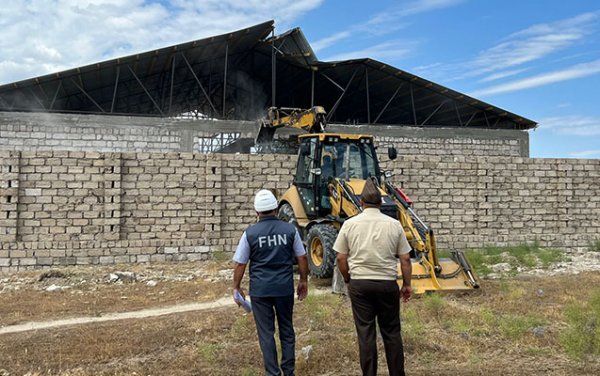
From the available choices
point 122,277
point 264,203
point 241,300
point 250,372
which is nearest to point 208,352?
point 250,372

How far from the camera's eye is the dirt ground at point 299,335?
454cm

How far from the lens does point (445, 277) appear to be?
750 cm

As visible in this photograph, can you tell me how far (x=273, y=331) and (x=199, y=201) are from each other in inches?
315

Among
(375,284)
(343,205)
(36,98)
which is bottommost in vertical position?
(375,284)

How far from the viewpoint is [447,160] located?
1309 centimetres

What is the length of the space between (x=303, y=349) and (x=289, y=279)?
1.20 metres

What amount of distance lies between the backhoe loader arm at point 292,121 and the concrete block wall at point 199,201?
1002 mm

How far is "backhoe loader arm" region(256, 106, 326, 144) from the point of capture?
12000mm

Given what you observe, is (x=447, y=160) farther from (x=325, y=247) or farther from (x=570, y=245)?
(x=325, y=247)

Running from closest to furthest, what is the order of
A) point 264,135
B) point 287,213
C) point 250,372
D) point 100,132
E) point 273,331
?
point 273,331
point 250,372
point 287,213
point 100,132
point 264,135

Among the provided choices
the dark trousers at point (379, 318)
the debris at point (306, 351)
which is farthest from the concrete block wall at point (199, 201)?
the dark trousers at point (379, 318)

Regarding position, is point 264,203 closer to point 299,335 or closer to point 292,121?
point 299,335

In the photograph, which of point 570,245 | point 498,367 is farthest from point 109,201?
point 570,245

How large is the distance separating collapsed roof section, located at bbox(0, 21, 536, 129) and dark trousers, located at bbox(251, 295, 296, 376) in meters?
13.0
